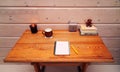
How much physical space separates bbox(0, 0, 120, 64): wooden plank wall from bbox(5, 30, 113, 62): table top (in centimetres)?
16

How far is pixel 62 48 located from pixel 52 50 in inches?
3.4

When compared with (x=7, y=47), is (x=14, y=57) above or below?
above

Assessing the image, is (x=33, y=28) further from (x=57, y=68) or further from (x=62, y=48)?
(x=57, y=68)

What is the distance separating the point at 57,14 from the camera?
1.43 m

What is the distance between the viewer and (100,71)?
1730 mm

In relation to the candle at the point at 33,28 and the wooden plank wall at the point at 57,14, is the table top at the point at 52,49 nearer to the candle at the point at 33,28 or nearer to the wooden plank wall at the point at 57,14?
the candle at the point at 33,28

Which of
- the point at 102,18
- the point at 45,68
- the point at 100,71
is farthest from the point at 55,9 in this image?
the point at 100,71

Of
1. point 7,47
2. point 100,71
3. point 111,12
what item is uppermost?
point 111,12

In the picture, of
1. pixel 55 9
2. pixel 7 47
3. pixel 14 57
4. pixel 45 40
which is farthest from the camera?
pixel 7 47

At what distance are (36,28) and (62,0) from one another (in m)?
0.40

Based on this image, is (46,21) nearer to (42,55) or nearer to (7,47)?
(42,55)

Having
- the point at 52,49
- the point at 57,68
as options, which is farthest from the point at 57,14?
the point at 57,68

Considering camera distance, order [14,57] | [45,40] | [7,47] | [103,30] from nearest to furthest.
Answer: [14,57], [45,40], [103,30], [7,47]

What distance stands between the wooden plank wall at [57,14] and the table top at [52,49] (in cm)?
16
